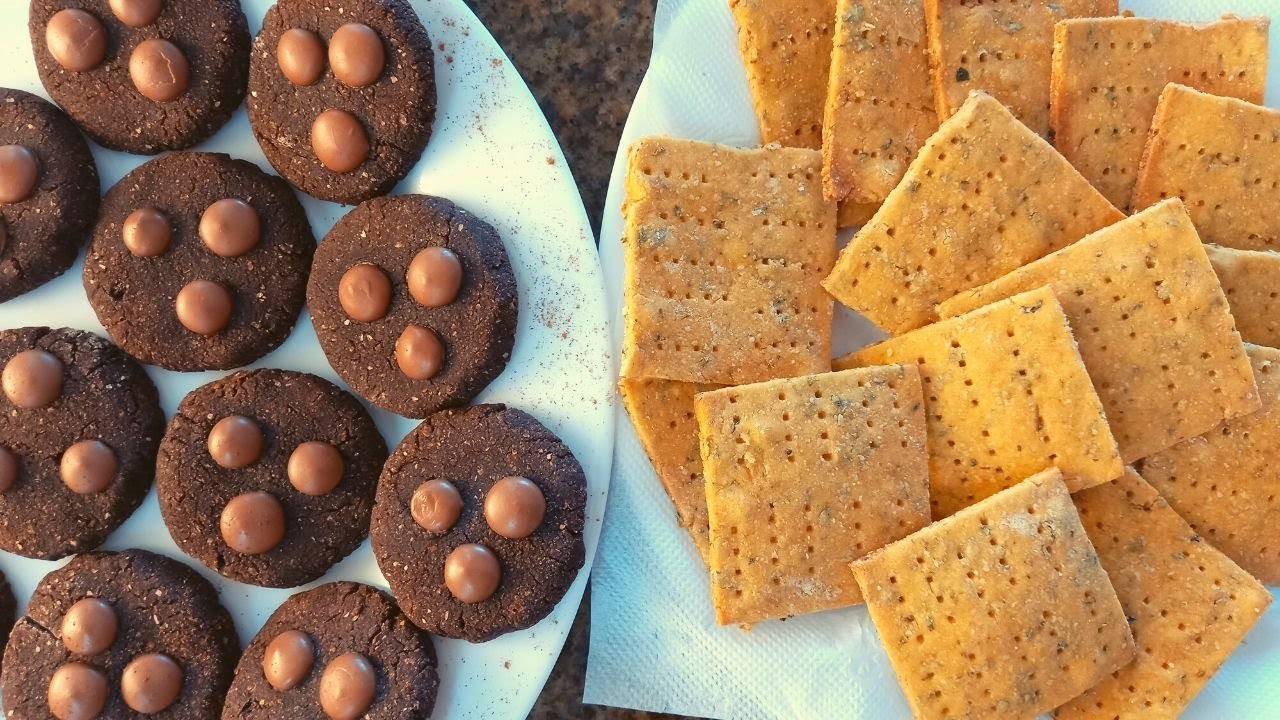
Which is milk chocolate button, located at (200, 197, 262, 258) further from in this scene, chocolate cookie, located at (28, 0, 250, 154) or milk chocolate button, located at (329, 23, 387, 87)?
milk chocolate button, located at (329, 23, 387, 87)

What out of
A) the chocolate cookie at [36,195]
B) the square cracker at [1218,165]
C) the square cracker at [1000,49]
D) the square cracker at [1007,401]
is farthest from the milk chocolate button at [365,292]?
the square cracker at [1218,165]

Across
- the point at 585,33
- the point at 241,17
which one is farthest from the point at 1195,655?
the point at 241,17

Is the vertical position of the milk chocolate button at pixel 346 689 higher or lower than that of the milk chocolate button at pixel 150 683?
higher

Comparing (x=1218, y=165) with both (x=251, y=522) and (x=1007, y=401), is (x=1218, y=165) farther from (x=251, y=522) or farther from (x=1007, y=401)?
(x=251, y=522)

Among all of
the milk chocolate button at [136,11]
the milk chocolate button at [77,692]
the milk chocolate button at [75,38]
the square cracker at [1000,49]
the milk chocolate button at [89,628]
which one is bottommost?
the milk chocolate button at [77,692]

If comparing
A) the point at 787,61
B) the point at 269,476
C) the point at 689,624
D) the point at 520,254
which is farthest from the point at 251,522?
the point at 787,61

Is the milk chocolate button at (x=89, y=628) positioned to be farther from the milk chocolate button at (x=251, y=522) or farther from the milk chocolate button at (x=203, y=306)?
the milk chocolate button at (x=203, y=306)

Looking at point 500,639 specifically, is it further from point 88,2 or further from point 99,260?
point 88,2
